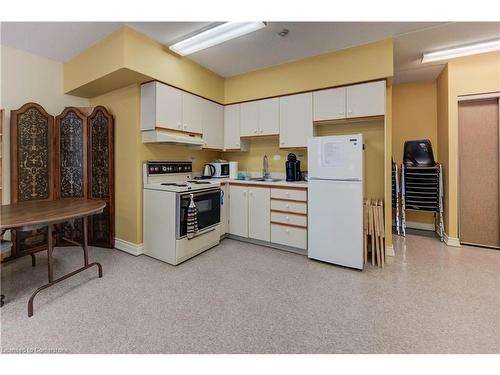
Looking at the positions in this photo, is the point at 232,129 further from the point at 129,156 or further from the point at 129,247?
the point at 129,247

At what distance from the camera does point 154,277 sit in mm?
2404

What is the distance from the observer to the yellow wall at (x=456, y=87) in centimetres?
309

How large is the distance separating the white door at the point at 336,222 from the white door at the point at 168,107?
78.4 inches

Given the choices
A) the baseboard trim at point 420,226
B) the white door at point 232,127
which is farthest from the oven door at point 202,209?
the baseboard trim at point 420,226

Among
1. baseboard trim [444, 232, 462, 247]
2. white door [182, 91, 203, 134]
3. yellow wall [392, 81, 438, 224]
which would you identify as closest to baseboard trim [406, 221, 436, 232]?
yellow wall [392, 81, 438, 224]

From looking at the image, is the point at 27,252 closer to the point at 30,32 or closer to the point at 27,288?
the point at 27,288

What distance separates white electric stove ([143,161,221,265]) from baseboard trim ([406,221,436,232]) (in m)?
3.58

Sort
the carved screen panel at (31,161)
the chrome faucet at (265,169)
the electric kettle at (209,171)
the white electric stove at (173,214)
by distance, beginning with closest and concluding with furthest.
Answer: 1. the white electric stove at (173,214)
2. the carved screen panel at (31,161)
3. the electric kettle at (209,171)
4. the chrome faucet at (265,169)

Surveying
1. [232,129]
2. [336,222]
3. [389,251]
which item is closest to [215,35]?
[232,129]

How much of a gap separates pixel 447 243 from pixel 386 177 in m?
1.55

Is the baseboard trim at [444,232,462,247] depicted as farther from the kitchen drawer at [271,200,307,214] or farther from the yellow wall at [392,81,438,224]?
the kitchen drawer at [271,200,307,214]

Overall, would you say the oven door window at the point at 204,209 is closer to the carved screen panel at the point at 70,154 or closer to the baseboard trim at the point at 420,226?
the carved screen panel at the point at 70,154

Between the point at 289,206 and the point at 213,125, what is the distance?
6.23ft

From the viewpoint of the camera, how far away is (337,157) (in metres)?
2.56
